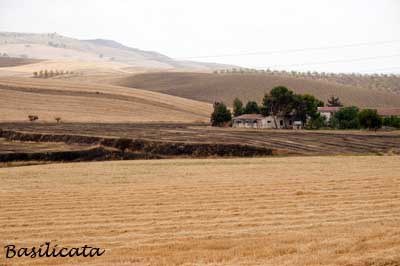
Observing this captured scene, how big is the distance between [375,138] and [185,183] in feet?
126

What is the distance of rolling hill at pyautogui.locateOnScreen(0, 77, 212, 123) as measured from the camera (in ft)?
293

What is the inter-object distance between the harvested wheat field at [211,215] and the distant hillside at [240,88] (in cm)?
9698

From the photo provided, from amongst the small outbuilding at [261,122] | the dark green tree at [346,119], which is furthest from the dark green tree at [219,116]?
the dark green tree at [346,119]

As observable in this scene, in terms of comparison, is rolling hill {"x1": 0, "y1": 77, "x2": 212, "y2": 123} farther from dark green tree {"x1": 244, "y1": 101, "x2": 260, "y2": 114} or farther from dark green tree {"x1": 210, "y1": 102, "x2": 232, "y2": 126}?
dark green tree {"x1": 210, "y1": 102, "x2": 232, "y2": 126}

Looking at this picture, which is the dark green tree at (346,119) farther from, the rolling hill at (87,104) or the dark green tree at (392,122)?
the rolling hill at (87,104)

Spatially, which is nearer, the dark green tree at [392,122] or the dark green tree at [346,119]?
the dark green tree at [346,119]

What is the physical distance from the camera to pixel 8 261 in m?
14.7

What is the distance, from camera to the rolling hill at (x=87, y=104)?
89.3 m

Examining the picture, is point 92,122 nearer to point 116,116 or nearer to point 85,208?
point 116,116

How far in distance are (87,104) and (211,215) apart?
83.2 m

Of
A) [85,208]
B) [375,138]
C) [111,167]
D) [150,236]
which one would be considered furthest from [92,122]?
[150,236]

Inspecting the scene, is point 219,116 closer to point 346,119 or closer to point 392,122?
point 346,119

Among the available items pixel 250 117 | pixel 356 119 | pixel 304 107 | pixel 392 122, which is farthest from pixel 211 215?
pixel 250 117

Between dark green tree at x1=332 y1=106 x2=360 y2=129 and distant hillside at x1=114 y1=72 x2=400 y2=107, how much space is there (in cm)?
4177
